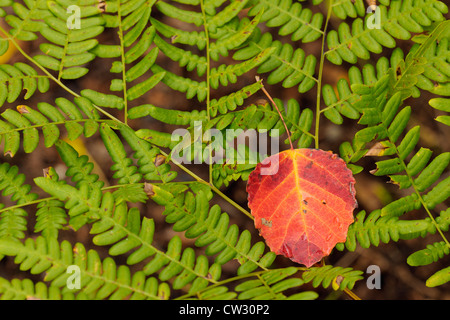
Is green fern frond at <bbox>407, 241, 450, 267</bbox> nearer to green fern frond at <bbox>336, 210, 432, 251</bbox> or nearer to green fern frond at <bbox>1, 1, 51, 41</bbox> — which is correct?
green fern frond at <bbox>336, 210, 432, 251</bbox>

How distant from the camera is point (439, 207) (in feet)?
4.79

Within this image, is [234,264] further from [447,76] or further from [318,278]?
[447,76]

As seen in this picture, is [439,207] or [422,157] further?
[439,207]

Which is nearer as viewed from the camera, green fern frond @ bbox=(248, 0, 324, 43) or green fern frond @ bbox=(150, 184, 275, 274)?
green fern frond @ bbox=(150, 184, 275, 274)

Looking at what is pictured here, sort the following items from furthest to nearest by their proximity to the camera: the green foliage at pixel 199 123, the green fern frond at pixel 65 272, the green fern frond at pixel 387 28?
1. the green fern frond at pixel 387 28
2. the green foliage at pixel 199 123
3. the green fern frond at pixel 65 272

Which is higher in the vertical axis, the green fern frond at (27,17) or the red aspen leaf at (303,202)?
the green fern frond at (27,17)

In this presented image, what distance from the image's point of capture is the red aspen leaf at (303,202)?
1.11 meters

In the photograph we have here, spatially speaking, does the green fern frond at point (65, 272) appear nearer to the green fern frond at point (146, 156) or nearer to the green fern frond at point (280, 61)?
the green fern frond at point (146, 156)

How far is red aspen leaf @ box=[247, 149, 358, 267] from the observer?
1.11 m

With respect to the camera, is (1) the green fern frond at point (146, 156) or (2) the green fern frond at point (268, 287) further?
(1) the green fern frond at point (146, 156)

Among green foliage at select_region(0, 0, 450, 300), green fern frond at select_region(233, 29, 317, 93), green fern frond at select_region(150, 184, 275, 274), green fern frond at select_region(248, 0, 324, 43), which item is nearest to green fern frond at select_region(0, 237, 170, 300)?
green foliage at select_region(0, 0, 450, 300)

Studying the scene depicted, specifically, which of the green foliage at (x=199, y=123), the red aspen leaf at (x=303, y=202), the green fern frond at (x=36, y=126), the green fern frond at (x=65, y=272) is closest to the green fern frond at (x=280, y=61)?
the green foliage at (x=199, y=123)
